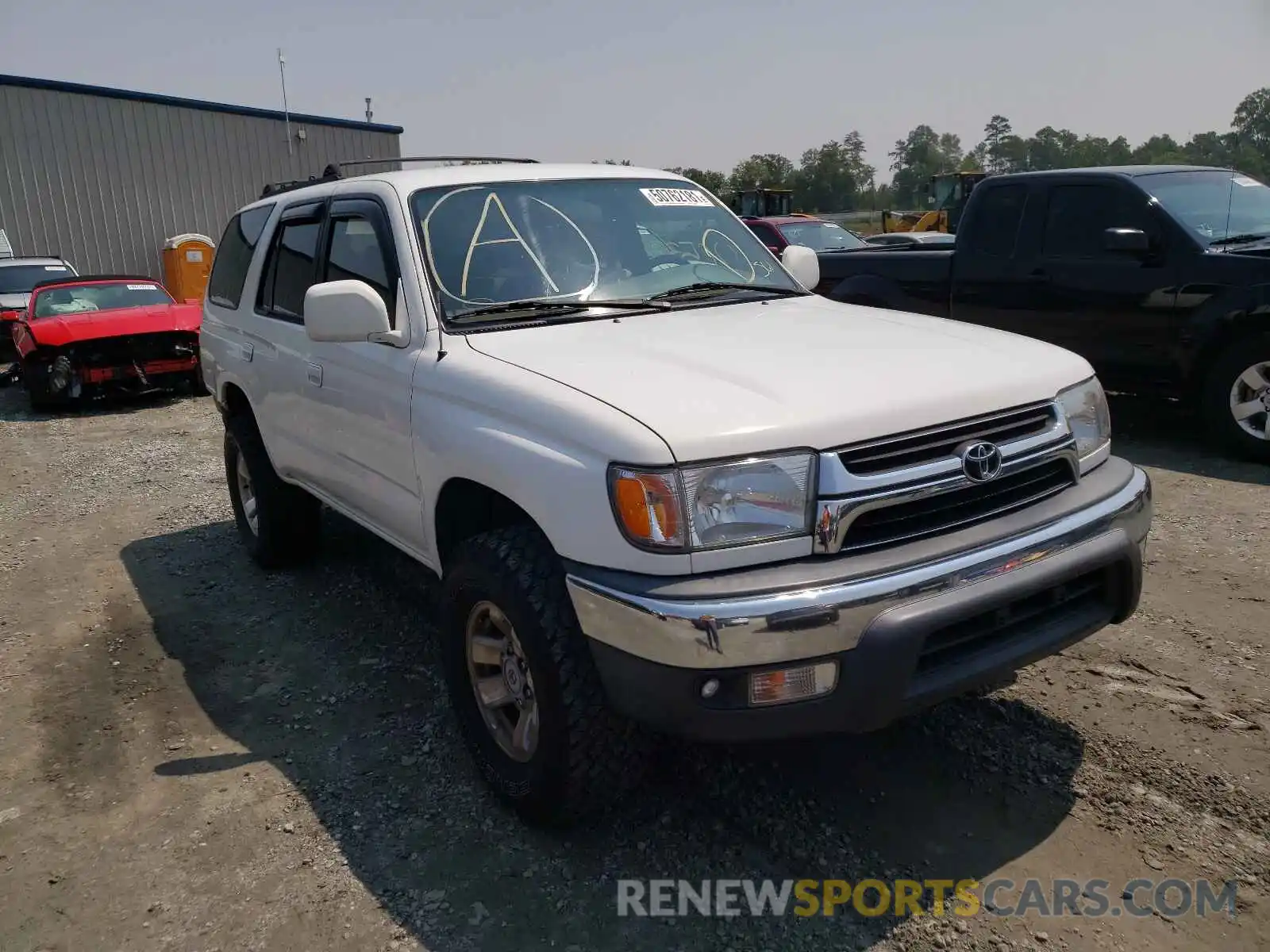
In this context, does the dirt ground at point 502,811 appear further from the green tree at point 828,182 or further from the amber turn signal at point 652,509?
the green tree at point 828,182

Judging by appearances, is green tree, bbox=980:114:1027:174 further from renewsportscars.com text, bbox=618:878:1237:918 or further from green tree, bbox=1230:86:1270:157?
renewsportscars.com text, bbox=618:878:1237:918

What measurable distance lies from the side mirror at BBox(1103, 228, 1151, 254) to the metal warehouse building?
65.9 ft

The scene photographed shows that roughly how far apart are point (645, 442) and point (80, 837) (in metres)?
2.17

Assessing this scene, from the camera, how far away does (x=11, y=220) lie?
19484mm

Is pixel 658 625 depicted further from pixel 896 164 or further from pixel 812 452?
pixel 896 164

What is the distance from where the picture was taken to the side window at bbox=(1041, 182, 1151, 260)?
6.91 m

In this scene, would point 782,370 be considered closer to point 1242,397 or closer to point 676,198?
point 676,198

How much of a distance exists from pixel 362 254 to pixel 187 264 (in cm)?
1822

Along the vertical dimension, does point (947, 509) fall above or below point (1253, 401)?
above

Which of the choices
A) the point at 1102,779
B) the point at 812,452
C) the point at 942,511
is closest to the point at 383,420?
the point at 812,452

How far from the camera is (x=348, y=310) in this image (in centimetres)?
320

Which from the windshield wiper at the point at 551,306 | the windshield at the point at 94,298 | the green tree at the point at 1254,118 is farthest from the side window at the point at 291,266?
the green tree at the point at 1254,118

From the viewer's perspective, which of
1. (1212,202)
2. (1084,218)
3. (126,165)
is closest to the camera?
(1212,202)

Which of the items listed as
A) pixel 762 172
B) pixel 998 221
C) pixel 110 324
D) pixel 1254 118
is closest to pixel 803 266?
pixel 998 221
